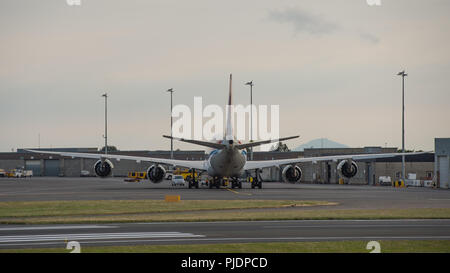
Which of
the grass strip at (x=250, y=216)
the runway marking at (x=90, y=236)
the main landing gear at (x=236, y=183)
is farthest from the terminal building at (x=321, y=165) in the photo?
the runway marking at (x=90, y=236)

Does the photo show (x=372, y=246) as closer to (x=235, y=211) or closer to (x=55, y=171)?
(x=235, y=211)

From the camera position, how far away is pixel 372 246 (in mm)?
21453

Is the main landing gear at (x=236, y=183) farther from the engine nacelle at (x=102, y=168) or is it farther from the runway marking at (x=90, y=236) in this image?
the runway marking at (x=90, y=236)

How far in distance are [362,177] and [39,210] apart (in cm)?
7148

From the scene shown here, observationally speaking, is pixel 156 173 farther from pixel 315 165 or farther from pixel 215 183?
pixel 315 165

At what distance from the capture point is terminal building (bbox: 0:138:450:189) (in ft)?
261

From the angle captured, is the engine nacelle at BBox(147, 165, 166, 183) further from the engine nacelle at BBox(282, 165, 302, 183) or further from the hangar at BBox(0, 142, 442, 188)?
the hangar at BBox(0, 142, 442, 188)

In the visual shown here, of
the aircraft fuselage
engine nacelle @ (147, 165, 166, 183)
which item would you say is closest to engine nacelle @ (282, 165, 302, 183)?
the aircraft fuselage

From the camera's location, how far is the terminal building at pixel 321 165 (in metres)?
79.6

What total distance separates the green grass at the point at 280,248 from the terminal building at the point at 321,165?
57816 millimetres

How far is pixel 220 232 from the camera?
2586 centimetres

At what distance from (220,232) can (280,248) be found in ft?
17.2

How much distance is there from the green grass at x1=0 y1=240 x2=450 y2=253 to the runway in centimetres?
119
